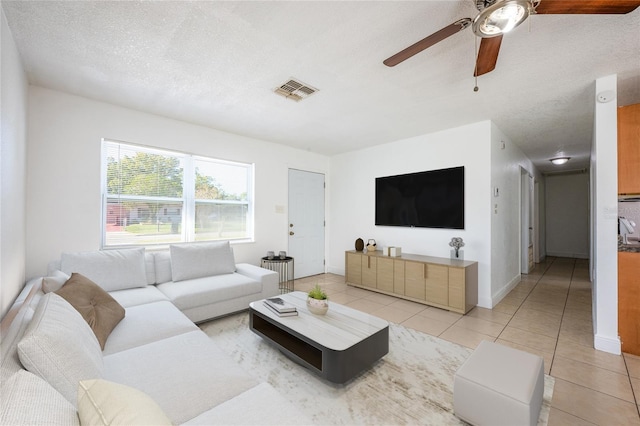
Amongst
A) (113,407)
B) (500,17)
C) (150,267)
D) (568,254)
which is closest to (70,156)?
(150,267)

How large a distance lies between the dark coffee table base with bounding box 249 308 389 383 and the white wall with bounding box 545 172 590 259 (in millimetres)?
8693

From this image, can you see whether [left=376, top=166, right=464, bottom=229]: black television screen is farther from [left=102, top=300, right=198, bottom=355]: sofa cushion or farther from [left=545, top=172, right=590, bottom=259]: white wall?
[left=545, top=172, right=590, bottom=259]: white wall

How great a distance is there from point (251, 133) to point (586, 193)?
923cm

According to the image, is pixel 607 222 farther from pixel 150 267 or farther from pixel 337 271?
pixel 150 267

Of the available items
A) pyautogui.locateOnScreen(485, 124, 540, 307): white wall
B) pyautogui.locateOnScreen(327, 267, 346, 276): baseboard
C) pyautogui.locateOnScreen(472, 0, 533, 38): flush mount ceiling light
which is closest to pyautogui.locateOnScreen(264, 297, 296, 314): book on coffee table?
pyautogui.locateOnScreen(472, 0, 533, 38): flush mount ceiling light

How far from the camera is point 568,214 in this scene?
7.73 meters

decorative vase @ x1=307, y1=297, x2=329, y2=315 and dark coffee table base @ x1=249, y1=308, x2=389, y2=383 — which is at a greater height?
decorative vase @ x1=307, y1=297, x2=329, y2=315

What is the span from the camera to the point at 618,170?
2.60m

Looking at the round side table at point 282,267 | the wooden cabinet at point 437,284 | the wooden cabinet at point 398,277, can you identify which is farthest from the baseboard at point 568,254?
the round side table at point 282,267

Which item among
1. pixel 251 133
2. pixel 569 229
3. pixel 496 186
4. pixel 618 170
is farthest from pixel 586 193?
pixel 251 133

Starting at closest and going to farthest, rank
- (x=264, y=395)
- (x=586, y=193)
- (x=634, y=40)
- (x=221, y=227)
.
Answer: (x=264, y=395), (x=634, y=40), (x=221, y=227), (x=586, y=193)

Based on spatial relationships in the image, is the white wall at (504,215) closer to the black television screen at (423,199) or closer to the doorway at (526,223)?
the black television screen at (423,199)

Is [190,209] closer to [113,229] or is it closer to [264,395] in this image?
[113,229]

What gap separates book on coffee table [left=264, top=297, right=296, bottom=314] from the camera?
2.34m
